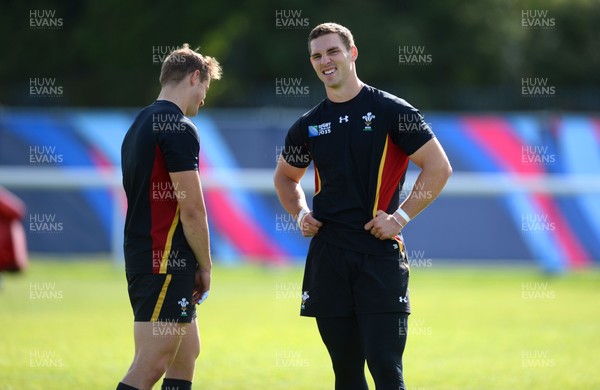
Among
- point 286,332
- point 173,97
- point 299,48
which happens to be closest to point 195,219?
point 173,97

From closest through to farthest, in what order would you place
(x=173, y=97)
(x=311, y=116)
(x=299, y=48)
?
(x=173, y=97) → (x=311, y=116) → (x=299, y=48)

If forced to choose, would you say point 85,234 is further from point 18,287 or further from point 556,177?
point 556,177

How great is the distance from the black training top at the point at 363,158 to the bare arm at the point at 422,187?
0.21ft

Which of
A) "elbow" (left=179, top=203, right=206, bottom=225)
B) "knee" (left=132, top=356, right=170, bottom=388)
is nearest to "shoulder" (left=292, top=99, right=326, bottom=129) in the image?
"elbow" (left=179, top=203, right=206, bottom=225)

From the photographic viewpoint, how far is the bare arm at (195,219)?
18.4ft

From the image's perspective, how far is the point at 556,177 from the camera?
1892 centimetres

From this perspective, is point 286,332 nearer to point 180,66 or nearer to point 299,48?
point 180,66

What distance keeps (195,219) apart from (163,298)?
50cm

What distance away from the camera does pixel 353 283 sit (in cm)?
594

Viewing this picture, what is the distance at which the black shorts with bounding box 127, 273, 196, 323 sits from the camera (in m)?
5.65

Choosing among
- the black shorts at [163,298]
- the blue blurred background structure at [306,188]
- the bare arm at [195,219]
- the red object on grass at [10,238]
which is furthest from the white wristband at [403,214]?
the blue blurred background structure at [306,188]

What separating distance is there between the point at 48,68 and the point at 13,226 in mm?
16377

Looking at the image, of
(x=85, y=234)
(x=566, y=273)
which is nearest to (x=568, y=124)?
(x=566, y=273)

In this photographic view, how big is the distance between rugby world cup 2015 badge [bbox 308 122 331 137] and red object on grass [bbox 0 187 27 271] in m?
9.44
